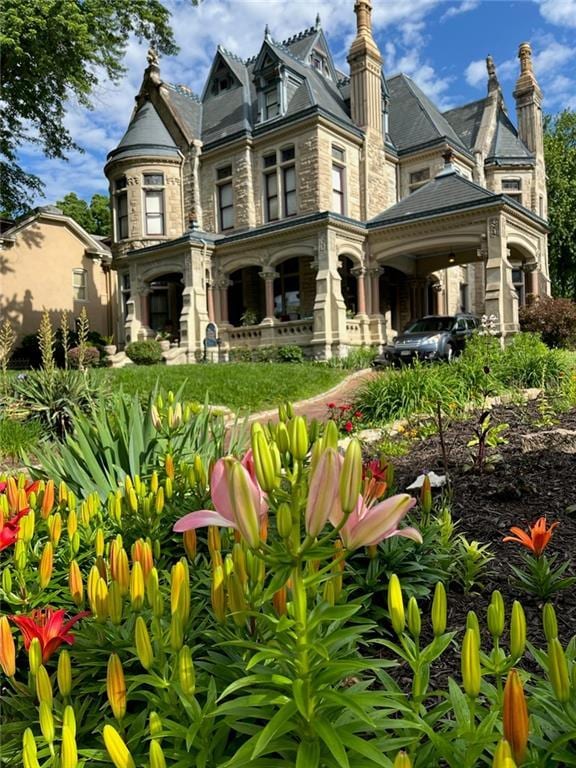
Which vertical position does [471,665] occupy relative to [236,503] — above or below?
below

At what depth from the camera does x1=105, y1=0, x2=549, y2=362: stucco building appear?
20.8 metres

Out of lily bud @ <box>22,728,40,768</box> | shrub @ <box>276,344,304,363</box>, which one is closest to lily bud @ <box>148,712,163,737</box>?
lily bud @ <box>22,728,40,768</box>

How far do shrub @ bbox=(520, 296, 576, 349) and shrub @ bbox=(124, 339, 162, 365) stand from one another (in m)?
14.2

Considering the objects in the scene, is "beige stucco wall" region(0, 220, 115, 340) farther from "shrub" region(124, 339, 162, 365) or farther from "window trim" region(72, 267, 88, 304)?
"shrub" region(124, 339, 162, 365)

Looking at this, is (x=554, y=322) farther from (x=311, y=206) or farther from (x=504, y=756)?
(x=504, y=756)

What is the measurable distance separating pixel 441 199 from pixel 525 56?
16083 millimetres

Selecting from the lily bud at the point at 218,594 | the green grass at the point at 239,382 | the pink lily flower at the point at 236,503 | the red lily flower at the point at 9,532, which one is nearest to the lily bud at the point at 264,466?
the pink lily flower at the point at 236,503

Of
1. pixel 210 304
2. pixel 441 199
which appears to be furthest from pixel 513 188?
pixel 210 304

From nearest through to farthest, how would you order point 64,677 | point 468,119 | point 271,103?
point 64,677, point 271,103, point 468,119

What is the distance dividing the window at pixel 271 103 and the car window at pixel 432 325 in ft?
40.1

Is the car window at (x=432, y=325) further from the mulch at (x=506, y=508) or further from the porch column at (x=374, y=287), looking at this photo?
the mulch at (x=506, y=508)

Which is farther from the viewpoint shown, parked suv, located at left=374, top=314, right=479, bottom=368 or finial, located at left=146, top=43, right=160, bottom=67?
finial, located at left=146, top=43, right=160, bottom=67

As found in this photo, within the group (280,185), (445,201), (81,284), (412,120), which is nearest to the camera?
(445,201)

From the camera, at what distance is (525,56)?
98.3 feet
